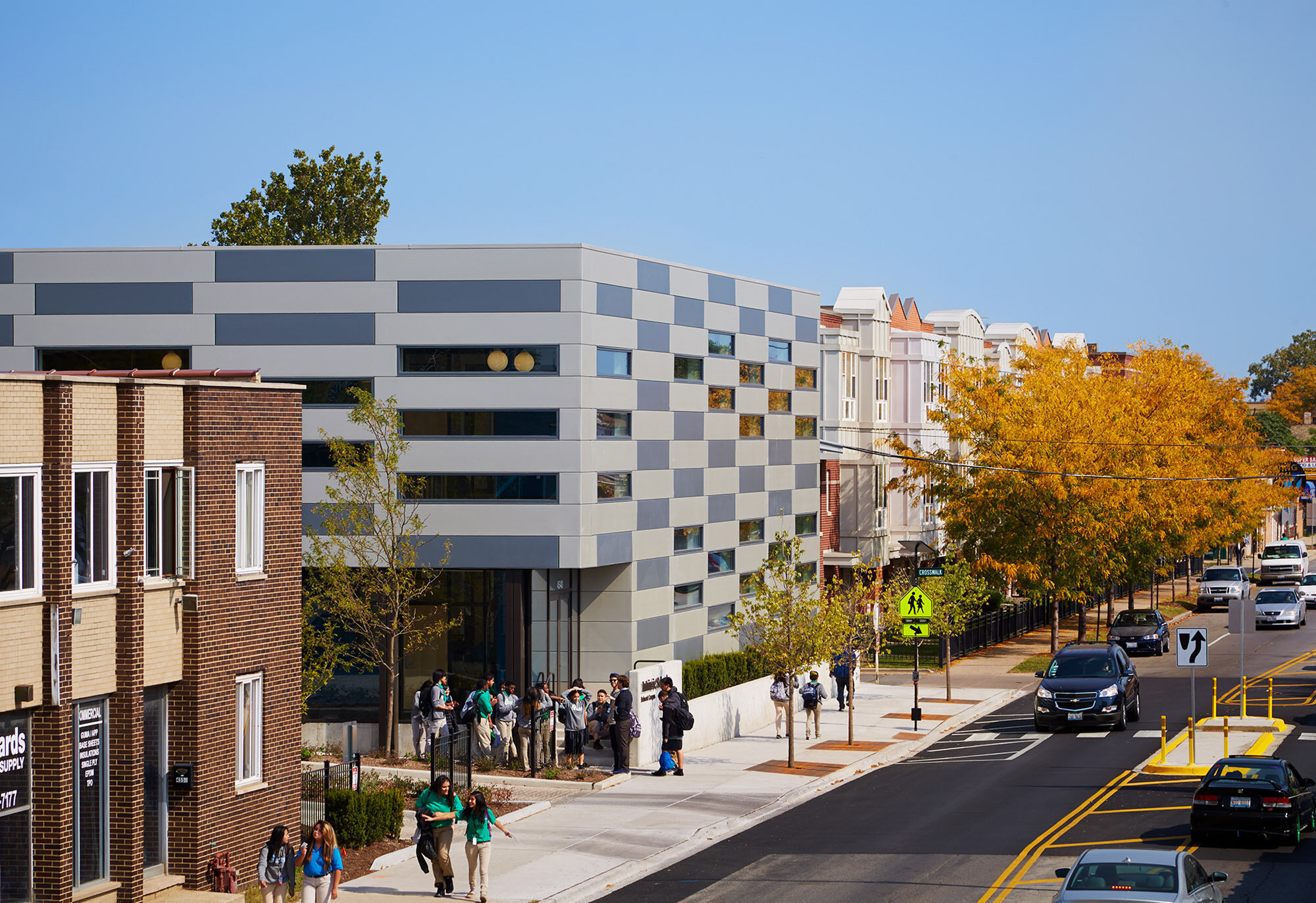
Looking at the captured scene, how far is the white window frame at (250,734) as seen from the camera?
2058 centimetres

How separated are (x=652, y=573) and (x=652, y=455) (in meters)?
2.88

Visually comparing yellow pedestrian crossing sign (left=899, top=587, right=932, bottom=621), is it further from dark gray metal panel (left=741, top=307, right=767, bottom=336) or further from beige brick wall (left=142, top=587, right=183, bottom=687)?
beige brick wall (left=142, top=587, right=183, bottom=687)

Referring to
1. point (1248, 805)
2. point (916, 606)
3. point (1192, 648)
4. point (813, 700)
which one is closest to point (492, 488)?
point (813, 700)

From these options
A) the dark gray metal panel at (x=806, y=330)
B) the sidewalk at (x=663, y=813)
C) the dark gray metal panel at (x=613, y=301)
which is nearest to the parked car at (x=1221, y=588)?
the dark gray metal panel at (x=806, y=330)

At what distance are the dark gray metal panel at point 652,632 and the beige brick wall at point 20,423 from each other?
19.2 m

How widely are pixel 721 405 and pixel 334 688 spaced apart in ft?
44.1

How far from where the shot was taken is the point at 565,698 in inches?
1200

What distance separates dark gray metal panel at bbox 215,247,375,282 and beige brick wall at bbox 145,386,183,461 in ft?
45.6

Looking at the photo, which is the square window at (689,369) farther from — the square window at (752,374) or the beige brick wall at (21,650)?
the beige brick wall at (21,650)

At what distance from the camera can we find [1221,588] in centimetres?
6956

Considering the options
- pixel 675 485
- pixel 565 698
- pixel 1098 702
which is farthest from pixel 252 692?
pixel 1098 702

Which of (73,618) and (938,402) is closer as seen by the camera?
(73,618)

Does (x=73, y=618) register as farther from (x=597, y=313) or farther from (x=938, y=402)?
(x=938, y=402)

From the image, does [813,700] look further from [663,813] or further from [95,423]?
[95,423]
